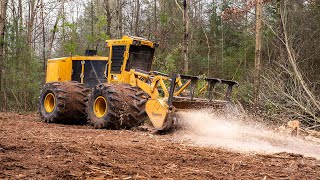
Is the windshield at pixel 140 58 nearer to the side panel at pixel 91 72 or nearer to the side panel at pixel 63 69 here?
the side panel at pixel 91 72

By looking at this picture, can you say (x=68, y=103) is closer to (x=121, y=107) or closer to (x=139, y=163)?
(x=121, y=107)

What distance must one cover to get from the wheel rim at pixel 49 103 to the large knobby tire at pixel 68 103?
0.30 meters

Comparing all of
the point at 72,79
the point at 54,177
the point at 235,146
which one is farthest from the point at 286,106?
the point at 54,177

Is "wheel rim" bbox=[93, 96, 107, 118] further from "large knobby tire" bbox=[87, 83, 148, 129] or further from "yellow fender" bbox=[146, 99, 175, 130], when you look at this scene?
"yellow fender" bbox=[146, 99, 175, 130]

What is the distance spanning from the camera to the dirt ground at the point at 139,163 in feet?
13.9

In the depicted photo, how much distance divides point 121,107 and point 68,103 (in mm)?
2407

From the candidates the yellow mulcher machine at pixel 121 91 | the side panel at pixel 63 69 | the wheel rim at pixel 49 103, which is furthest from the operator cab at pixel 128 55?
the side panel at pixel 63 69

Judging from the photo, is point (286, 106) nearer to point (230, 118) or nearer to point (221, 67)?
point (230, 118)

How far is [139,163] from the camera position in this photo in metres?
5.04

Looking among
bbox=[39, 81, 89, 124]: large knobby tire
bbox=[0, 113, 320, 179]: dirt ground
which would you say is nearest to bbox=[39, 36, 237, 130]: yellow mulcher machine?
bbox=[39, 81, 89, 124]: large knobby tire

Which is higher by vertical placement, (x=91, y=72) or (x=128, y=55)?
(x=128, y=55)

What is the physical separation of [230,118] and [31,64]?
1251 centimetres

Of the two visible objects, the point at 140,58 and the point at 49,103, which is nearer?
the point at 140,58

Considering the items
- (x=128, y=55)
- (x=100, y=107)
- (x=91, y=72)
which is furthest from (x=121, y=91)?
(x=91, y=72)
